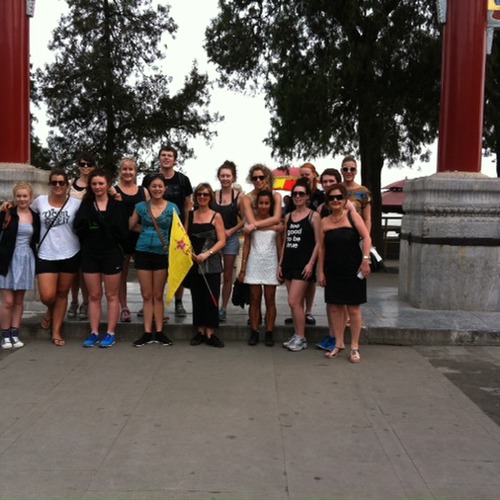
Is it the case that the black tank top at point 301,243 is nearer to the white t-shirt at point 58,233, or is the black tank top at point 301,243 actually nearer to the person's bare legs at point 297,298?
the person's bare legs at point 297,298

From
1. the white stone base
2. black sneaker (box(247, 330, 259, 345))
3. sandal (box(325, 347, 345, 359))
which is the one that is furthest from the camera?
Answer: the white stone base

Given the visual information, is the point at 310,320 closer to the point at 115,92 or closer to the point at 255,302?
the point at 255,302

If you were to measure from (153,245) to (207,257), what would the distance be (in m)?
0.52

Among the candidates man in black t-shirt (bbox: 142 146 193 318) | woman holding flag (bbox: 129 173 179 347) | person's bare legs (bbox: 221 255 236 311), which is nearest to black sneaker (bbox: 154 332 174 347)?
woman holding flag (bbox: 129 173 179 347)

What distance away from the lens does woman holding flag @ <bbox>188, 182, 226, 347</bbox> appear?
5805 mm

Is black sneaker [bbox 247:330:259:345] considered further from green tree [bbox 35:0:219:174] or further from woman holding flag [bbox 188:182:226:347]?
green tree [bbox 35:0:219:174]

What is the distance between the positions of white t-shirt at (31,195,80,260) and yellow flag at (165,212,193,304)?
957mm

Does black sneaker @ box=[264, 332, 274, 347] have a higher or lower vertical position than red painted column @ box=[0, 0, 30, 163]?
lower

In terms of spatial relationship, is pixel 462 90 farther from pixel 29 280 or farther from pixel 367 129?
pixel 367 129

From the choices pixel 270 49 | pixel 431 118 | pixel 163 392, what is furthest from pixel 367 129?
pixel 163 392

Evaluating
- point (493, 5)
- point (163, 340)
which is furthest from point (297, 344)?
point (493, 5)

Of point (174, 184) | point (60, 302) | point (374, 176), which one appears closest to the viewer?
point (60, 302)

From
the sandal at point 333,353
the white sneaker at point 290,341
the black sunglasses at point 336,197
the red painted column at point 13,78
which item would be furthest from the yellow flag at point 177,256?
the red painted column at point 13,78

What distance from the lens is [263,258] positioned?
5855 mm
